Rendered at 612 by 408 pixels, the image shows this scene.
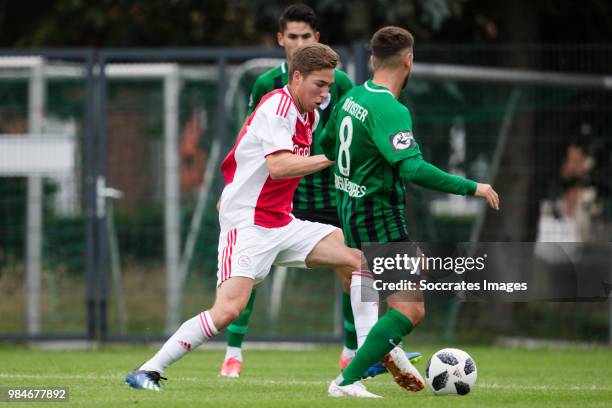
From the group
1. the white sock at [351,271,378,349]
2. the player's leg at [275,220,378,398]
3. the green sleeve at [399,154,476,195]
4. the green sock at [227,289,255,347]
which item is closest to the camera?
the green sleeve at [399,154,476,195]

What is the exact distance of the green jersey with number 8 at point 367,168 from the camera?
6656 mm

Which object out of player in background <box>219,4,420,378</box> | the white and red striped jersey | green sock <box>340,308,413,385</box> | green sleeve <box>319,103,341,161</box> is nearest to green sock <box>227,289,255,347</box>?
player in background <box>219,4,420,378</box>

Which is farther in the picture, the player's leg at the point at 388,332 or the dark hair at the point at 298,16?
the dark hair at the point at 298,16

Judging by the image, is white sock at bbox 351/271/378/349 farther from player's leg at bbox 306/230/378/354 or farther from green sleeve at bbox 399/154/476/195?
green sleeve at bbox 399/154/476/195

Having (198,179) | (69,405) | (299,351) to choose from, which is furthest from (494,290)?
(198,179)

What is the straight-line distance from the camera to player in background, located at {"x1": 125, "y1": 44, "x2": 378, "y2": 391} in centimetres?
703

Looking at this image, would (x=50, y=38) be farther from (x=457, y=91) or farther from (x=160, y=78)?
(x=457, y=91)

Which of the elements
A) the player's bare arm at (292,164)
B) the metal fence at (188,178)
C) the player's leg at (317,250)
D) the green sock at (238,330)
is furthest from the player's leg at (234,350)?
the metal fence at (188,178)

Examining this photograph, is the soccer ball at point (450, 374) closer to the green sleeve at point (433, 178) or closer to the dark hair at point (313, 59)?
the green sleeve at point (433, 178)

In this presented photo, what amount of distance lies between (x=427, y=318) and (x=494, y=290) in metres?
6.02

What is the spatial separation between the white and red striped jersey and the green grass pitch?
1012 mm

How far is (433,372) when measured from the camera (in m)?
7.09

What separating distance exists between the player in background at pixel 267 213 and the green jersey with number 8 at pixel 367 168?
179mm

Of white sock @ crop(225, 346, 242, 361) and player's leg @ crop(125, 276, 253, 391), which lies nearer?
player's leg @ crop(125, 276, 253, 391)
